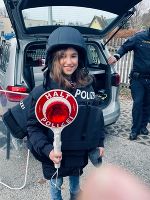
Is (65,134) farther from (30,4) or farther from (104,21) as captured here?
(104,21)

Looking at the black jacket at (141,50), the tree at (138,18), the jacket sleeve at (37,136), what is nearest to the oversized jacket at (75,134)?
the jacket sleeve at (37,136)

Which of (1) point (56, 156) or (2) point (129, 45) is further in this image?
(2) point (129, 45)

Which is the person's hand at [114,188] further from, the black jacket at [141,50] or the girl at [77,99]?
the black jacket at [141,50]

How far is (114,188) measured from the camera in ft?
2.13

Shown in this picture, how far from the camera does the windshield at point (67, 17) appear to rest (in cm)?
355

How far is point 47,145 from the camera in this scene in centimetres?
205

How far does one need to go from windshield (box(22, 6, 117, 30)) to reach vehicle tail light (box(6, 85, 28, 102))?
0.76m

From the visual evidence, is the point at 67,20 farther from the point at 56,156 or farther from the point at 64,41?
the point at 56,156

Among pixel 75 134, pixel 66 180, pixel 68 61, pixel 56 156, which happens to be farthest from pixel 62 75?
pixel 66 180

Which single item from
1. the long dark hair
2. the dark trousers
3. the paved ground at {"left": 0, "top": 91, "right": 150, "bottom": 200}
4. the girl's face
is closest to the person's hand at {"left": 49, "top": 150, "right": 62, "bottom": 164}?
the long dark hair

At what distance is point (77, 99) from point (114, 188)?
1.53 meters

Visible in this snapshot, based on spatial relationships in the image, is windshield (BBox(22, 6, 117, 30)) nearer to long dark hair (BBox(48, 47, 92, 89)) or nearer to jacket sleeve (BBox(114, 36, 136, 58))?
jacket sleeve (BBox(114, 36, 136, 58))

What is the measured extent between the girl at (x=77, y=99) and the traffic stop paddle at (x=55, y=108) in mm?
286

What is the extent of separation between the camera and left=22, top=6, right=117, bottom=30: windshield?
140 inches
